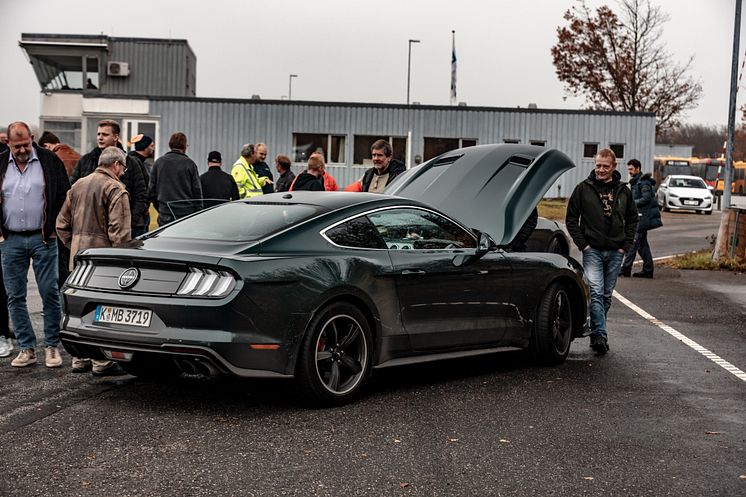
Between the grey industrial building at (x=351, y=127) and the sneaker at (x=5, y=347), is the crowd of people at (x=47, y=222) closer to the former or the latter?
the sneaker at (x=5, y=347)

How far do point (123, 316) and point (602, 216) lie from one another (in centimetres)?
497

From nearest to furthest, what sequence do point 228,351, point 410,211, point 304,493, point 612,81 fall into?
1. point 304,493
2. point 228,351
3. point 410,211
4. point 612,81

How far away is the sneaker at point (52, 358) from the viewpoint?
805 cm

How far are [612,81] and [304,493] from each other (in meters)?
55.6

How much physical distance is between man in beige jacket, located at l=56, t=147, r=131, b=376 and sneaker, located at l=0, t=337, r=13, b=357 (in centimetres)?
102

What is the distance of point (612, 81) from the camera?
190 feet

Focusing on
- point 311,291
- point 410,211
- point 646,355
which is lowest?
point 646,355

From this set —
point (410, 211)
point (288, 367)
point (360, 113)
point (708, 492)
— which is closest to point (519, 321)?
point (410, 211)

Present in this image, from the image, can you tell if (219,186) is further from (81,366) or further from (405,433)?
(405,433)

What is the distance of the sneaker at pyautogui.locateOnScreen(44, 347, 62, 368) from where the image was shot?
8.05 metres

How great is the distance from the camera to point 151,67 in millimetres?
50625

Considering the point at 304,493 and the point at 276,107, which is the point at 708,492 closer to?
the point at 304,493

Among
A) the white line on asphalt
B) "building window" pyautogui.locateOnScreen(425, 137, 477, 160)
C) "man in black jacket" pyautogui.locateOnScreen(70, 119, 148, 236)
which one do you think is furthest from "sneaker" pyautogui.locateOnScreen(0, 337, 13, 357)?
"building window" pyautogui.locateOnScreen(425, 137, 477, 160)

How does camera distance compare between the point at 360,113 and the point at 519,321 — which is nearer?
the point at 519,321
